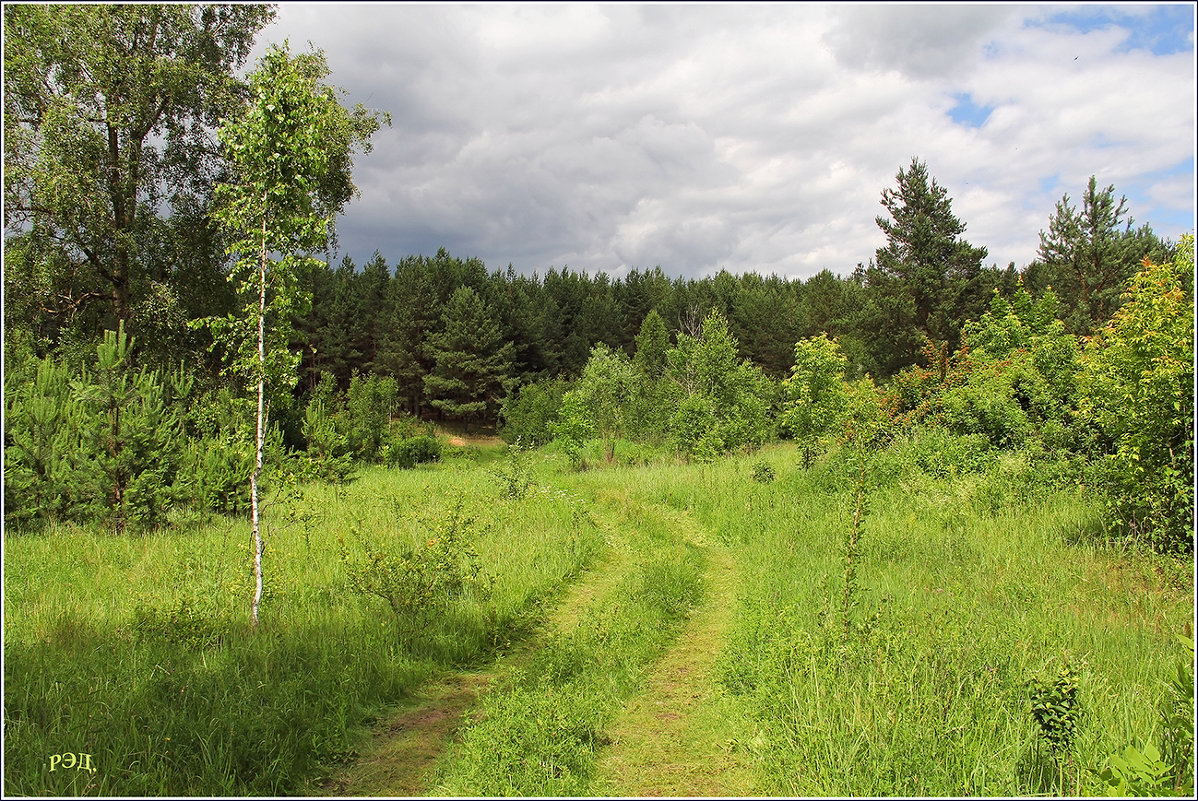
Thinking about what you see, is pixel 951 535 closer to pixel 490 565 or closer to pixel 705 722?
pixel 705 722

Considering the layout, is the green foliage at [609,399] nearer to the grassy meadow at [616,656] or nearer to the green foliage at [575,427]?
the green foliage at [575,427]

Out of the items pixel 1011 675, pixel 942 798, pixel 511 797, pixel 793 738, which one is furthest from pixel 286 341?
pixel 1011 675

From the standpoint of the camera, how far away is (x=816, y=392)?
16234mm

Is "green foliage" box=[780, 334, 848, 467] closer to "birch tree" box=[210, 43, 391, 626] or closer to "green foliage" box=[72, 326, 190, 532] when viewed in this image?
"birch tree" box=[210, 43, 391, 626]

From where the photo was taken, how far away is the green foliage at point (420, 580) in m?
6.46

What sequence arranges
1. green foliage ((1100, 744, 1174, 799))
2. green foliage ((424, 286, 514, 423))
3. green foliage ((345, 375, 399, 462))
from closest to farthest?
green foliage ((1100, 744, 1174, 799))
green foliage ((345, 375, 399, 462))
green foliage ((424, 286, 514, 423))

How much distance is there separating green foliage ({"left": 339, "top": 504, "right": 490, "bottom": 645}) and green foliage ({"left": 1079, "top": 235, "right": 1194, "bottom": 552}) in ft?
24.2

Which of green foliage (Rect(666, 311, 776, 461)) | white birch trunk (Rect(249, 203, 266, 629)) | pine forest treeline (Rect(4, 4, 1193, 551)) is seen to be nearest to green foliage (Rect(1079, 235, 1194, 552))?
pine forest treeline (Rect(4, 4, 1193, 551))

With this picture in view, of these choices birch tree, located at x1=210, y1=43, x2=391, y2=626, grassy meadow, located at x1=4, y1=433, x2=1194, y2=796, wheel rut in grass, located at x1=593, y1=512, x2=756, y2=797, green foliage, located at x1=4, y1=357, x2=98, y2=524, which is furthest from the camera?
green foliage, located at x1=4, y1=357, x2=98, y2=524

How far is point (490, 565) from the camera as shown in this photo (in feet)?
27.0

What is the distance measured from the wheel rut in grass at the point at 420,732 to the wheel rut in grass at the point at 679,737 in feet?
3.82

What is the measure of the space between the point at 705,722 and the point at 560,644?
5.94 feet

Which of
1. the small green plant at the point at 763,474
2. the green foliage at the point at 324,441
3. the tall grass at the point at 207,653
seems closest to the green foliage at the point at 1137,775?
→ the tall grass at the point at 207,653

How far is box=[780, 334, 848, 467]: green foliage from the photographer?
50.7 feet
